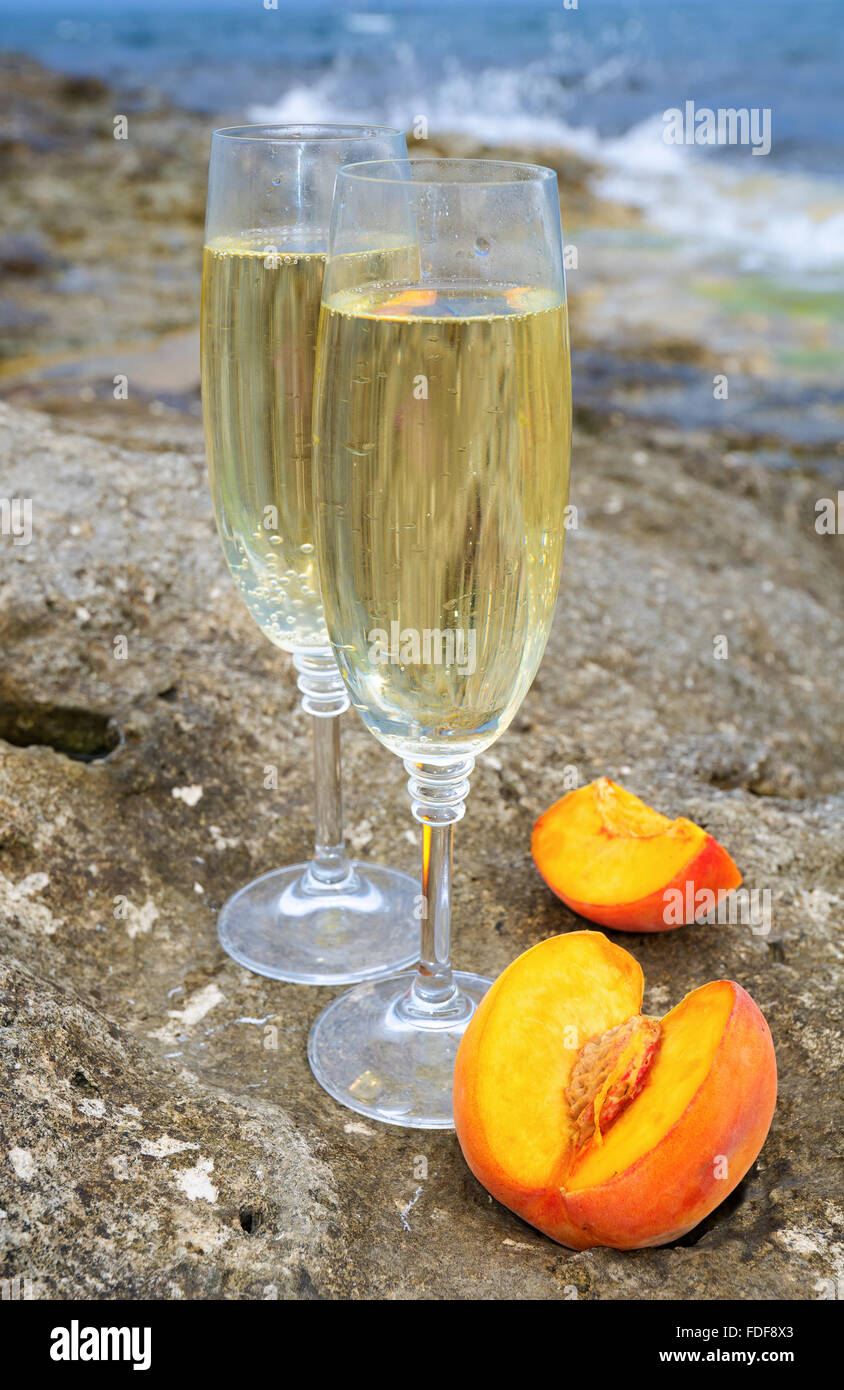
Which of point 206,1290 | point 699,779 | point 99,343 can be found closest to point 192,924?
point 206,1290

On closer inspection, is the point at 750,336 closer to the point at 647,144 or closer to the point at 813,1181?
the point at 813,1181

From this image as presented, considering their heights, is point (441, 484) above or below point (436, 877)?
above

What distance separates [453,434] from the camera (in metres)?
1.08

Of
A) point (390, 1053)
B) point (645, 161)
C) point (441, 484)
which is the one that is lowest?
point (390, 1053)

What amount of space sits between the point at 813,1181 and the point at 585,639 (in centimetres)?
133

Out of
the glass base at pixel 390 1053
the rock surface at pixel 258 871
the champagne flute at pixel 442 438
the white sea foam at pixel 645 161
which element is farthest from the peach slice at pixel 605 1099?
the white sea foam at pixel 645 161

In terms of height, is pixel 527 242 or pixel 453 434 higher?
pixel 527 242

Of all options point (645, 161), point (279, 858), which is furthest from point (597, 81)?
point (279, 858)

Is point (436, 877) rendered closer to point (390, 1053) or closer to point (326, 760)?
point (390, 1053)

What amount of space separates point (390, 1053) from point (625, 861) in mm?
377

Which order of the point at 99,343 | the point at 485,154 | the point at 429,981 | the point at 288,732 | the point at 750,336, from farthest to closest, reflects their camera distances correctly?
the point at 485,154 → the point at 750,336 → the point at 99,343 → the point at 288,732 → the point at 429,981

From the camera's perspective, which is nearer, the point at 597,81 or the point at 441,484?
the point at 441,484

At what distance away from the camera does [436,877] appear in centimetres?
139

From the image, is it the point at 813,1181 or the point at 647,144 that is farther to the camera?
the point at 647,144
